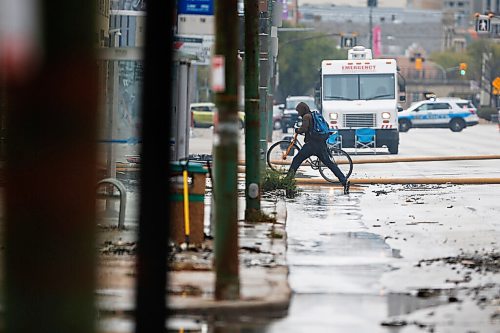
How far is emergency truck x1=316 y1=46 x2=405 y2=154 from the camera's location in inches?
1558

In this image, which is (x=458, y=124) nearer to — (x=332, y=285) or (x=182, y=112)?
(x=182, y=112)

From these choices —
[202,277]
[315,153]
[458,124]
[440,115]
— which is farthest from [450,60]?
[202,277]

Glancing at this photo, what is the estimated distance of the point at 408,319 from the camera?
10.4m

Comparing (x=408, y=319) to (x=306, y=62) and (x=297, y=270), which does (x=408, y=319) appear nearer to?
(x=297, y=270)

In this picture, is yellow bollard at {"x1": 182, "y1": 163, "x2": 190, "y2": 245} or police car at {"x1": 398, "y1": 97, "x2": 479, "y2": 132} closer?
yellow bollard at {"x1": 182, "y1": 163, "x2": 190, "y2": 245}

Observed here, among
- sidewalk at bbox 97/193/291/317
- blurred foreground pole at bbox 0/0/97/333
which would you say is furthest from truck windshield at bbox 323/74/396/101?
blurred foreground pole at bbox 0/0/97/333

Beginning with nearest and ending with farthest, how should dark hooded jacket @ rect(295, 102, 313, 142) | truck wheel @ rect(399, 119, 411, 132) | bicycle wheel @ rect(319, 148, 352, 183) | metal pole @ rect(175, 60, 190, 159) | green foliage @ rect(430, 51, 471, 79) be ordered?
metal pole @ rect(175, 60, 190, 159) < dark hooded jacket @ rect(295, 102, 313, 142) < bicycle wheel @ rect(319, 148, 352, 183) < truck wheel @ rect(399, 119, 411, 132) < green foliage @ rect(430, 51, 471, 79)

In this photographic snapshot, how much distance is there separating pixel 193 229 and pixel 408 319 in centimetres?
410

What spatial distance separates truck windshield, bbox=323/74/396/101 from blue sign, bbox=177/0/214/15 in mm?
→ 24095

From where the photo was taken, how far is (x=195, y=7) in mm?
16453

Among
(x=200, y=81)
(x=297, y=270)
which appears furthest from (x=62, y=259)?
(x=200, y=81)

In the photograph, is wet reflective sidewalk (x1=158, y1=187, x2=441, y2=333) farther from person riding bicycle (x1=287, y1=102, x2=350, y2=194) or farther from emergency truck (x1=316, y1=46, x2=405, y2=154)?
emergency truck (x1=316, y1=46, x2=405, y2=154)

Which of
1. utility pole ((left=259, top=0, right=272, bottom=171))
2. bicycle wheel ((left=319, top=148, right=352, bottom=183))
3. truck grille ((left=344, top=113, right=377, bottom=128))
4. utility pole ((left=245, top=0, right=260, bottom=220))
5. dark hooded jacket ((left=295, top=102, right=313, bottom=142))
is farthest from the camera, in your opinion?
Answer: truck grille ((left=344, top=113, right=377, bottom=128))

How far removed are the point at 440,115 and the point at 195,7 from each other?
164 ft
